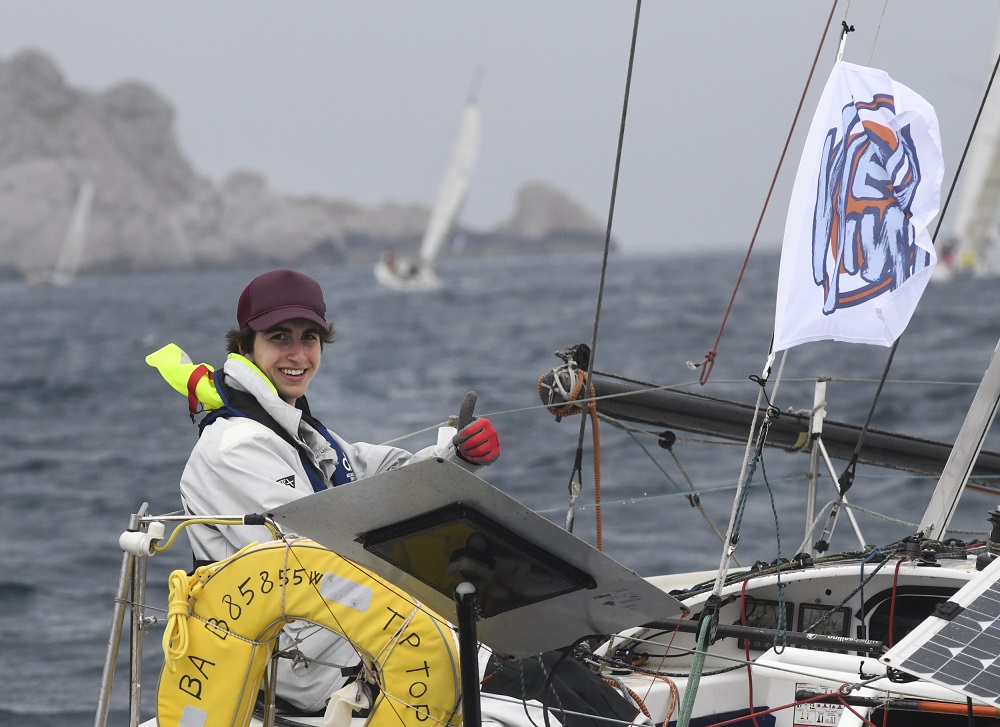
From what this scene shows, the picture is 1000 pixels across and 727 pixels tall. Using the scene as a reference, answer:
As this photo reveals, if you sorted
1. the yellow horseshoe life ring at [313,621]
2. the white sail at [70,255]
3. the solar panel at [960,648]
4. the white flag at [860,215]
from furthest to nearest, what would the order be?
the white sail at [70,255], the white flag at [860,215], the yellow horseshoe life ring at [313,621], the solar panel at [960,648]

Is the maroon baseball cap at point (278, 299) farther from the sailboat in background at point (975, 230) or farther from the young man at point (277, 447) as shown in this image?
the sailboat in background at point (975, 230)

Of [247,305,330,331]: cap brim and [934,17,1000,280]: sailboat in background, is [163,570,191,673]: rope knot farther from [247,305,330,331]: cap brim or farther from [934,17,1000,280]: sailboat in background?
[934,17,1000,280]: sailboat in background

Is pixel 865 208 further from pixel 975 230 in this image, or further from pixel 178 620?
pixel 975 230

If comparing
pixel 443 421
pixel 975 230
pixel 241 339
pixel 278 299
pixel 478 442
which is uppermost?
pixel 975 230

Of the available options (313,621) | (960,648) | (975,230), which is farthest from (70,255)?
(960,648)

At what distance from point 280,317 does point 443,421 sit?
932cm

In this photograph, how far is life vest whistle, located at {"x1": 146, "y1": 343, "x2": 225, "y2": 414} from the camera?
2.77m

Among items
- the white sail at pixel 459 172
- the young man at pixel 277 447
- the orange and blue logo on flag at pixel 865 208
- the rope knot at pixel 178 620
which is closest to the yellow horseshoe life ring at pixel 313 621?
the rope knot at pixel 178 620

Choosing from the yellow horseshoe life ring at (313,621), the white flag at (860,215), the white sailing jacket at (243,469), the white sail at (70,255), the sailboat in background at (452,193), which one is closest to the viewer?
the yellow horseshoe life ring at (313,621)

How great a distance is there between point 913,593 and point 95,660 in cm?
430

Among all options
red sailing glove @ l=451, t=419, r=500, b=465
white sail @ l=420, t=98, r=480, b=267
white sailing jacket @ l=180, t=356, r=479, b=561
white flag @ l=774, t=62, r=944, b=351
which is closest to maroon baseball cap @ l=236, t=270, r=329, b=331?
white sailing jacket @ l=180, t=356, r=479, b=561

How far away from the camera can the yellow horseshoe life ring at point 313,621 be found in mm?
2248

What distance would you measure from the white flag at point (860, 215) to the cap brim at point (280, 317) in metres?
1.10

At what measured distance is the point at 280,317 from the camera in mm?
2752
